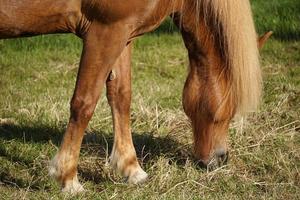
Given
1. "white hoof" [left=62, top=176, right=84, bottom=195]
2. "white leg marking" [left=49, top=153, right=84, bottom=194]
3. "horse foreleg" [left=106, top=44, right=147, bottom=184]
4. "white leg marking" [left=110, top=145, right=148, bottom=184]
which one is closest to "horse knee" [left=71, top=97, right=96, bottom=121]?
"white leg marking" [left=49, top=153, right=84, bottom=194]

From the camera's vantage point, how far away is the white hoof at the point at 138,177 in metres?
3.99

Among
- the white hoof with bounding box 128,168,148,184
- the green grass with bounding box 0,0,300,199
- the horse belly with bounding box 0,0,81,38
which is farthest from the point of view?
the white hoof with bounding box 128,168,148,184

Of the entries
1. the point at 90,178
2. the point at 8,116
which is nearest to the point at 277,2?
the point at 8,116

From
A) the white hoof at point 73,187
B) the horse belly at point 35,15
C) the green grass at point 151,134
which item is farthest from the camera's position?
the green grass at point 151,134

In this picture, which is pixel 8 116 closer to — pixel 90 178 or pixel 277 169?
pixel 90 178

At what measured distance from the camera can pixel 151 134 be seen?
474 cm

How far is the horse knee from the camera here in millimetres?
3564

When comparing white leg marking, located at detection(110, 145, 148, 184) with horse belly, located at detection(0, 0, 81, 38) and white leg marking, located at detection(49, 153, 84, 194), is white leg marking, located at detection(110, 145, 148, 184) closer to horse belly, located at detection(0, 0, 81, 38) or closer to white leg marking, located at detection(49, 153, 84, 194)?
white leg marking, located at detection(49, 153, 84, 194)

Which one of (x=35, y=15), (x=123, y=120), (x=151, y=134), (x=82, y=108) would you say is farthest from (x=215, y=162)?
(x=35, y=15)

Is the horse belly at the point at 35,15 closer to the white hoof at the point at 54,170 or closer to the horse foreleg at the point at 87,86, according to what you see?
the horse foreleg at the point at 87,86

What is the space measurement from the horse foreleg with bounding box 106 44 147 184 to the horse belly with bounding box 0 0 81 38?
0.61m

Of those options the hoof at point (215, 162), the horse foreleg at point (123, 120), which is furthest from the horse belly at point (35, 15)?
the hoof at point (215, 162)

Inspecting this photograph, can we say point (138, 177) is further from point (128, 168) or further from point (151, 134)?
point (151, 134)

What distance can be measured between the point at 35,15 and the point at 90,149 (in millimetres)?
1293
